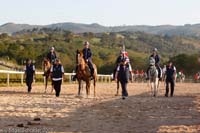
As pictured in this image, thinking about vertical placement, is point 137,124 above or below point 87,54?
below

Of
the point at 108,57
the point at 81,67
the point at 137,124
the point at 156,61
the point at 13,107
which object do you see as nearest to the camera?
the point at 137,124

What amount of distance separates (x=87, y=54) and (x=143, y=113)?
9504 millimetres

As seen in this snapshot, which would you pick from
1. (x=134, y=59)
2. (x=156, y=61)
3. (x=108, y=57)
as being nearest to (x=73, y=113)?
(x=156, y=61)

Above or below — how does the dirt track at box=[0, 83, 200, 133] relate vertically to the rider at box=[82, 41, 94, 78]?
below

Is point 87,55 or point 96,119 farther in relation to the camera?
point 87,55

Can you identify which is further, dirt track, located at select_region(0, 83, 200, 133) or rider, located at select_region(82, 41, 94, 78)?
rider, located at select_region(82, 41, 94, 78)

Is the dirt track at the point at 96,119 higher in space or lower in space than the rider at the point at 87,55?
lower

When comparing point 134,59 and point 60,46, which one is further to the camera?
point 60,46

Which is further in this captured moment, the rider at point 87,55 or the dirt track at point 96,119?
the rider at point 87,55

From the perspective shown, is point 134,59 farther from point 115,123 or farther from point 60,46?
point 115,123

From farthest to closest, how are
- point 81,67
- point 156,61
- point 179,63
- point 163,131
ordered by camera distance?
point 179,63 → point 156,61 → point 81,67 → point 163,131

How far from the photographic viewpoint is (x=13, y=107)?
16.7 metres

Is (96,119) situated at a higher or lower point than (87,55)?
lower

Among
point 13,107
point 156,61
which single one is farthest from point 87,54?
point 13,107
